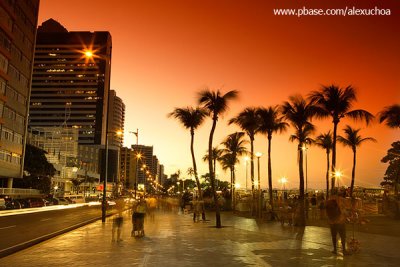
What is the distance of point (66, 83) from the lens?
622 feet

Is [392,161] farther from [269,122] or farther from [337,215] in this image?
[337,215]

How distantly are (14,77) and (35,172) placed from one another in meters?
21.1

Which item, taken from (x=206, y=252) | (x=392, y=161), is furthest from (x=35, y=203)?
(x=392, y=161)

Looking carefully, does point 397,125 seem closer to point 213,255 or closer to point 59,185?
point 213,255

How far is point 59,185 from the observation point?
376 feet

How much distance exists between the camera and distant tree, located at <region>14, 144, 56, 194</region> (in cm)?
7669

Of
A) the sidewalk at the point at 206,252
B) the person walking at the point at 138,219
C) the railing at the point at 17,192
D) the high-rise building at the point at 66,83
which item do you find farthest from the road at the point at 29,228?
the high-rise building at the point at 66,83

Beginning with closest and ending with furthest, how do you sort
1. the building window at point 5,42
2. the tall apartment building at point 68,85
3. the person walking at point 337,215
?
the person walking at point 337,215, the building window at point 5,42, the tall apartment building at point 68,85

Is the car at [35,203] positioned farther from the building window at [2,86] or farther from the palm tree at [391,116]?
the palm tree at [391,116]

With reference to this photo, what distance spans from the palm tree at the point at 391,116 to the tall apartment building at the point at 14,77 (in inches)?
2028

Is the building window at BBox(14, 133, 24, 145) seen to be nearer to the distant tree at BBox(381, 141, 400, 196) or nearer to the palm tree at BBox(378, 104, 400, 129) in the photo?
the palm tree at BBox(378, 104, 400, 129)

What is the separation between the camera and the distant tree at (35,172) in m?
76.7

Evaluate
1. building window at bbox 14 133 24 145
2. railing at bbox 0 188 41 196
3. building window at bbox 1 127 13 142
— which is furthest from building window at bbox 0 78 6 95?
railing at bbox 0 188 41 196

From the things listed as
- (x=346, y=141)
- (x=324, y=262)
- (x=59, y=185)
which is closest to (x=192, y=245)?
(x=324, y=262)
